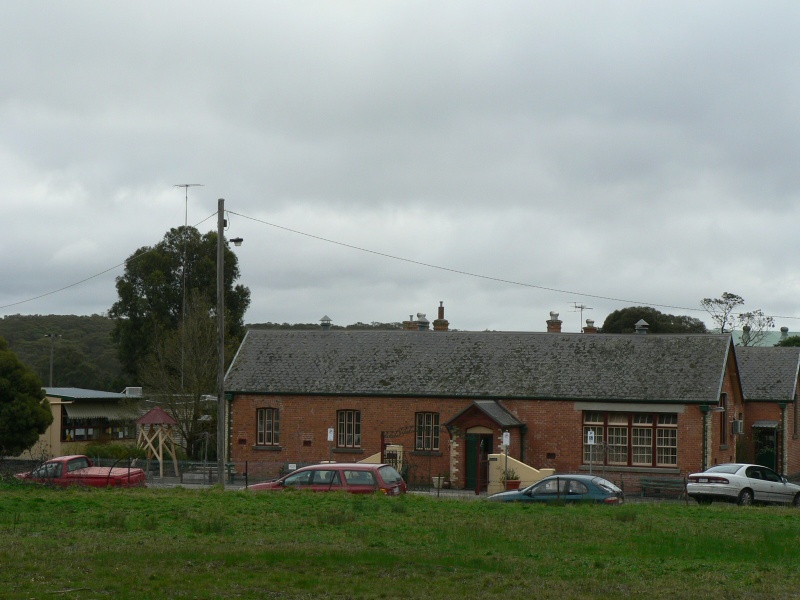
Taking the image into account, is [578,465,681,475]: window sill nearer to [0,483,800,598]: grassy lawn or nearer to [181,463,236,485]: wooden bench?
[0,483,800,598]: grassy lawn

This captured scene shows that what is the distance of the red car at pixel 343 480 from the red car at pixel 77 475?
18.3 feet

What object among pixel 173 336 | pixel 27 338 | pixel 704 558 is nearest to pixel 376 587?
pixel 704 558

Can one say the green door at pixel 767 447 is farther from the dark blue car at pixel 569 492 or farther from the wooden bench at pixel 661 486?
the dark blue car at pixel 569 492

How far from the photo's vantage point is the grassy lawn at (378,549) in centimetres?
1378

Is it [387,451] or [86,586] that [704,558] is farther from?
[387,451]

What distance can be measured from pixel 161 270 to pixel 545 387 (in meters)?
39.0

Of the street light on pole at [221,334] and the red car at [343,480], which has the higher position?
the street light on pole at [221,334]

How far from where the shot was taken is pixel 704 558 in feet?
56.1

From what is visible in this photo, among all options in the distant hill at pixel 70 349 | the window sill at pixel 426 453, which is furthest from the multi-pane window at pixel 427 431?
the distant hill at pixel 70 349

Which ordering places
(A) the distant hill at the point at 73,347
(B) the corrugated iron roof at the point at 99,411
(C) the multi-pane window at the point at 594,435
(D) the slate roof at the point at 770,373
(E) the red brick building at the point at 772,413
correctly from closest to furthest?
(C) the multi-pane window at the point at 594,435 < (E) the red brick building at the point at 772,413 < (D) the slate roof at the point at 770,373 < (B) the corrugated iron roof at the point at 99,411 < (A) the distant hill at the point at 73,347

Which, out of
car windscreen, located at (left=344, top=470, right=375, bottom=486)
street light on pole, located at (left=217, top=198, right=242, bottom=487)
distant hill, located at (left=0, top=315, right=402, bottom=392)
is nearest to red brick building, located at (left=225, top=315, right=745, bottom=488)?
street light on pole, located at (left=217, top=198, right=242, bottom=487)

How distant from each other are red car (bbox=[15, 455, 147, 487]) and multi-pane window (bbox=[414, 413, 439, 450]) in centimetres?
1352

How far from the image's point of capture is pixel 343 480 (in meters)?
28.0

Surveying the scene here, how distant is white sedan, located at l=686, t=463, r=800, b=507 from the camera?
30344mm
